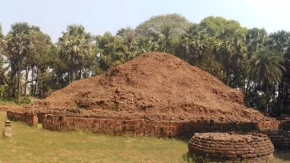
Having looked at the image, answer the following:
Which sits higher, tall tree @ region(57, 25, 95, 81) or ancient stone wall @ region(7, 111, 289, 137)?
tall tree @ region(57, 25, 95, 81)

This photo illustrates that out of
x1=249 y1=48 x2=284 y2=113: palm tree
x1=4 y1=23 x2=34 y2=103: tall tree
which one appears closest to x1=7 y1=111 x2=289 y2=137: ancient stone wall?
x1=249 y1=48 x2=284 y2=113: palm tree

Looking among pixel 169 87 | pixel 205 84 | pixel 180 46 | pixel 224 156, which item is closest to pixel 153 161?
pixel 224 156

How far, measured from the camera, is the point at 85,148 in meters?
12.5

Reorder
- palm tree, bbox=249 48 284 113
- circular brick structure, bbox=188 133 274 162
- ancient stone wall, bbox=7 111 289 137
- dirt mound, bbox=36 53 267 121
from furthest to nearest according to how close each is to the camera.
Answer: palm tree, bbox=249 48 284 113 → dirt mound, bbox=36 53 267 121 → ancient stone wall, bbox=7 111 289 137 → circular brick structure, bbox=188 133 274 162

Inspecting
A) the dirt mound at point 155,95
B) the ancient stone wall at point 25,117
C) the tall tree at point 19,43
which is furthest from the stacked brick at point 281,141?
the tall tree at point 19,43

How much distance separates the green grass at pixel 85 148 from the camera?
10.6 metres

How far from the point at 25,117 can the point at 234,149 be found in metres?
12.6

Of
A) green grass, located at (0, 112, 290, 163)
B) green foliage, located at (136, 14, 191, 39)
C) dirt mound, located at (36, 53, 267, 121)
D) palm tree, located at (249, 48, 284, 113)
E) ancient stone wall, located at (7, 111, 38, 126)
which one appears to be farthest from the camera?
green foliage, located at (136, 14, 191, 39)

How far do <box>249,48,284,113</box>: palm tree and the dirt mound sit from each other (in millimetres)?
7323

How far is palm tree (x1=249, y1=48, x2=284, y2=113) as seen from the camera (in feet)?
110

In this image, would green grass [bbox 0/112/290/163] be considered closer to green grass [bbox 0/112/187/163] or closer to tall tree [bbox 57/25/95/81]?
green grass [bbox 0/112/187/163]

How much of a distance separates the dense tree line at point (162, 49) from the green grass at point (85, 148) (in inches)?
849

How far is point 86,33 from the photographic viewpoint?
41.1 metres

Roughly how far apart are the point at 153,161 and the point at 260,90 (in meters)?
31.2
